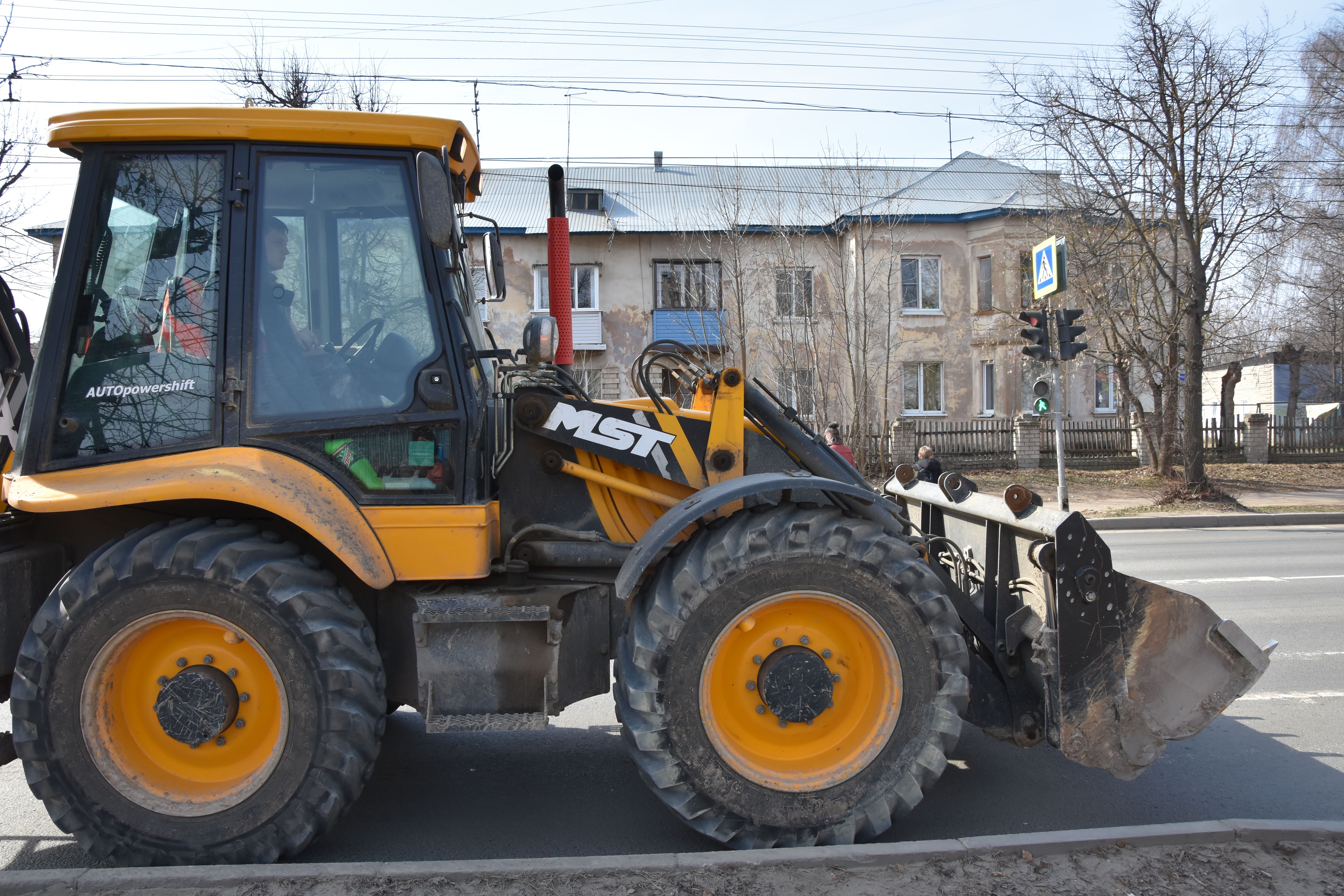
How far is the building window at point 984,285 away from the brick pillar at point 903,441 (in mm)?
5939

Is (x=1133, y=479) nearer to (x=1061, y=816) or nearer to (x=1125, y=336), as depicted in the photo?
(x=1125, y=336)

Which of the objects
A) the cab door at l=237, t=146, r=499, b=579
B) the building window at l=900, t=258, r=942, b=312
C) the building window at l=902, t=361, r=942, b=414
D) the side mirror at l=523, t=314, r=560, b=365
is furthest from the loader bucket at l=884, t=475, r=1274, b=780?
the building window at l=902, t=361, r=942, b=414

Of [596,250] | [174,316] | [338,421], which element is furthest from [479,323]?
[596,250]

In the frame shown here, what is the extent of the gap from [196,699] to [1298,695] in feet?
20.3

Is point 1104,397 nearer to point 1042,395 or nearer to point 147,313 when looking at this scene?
point 1042,395

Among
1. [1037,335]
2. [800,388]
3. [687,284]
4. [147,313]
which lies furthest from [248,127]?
[687,284]

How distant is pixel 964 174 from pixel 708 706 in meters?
30.7

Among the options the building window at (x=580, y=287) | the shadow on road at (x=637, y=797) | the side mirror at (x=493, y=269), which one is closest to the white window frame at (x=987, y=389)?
the building window at (x=580, y=287)

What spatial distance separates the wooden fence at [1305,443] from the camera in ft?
82.4

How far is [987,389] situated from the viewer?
28828 millimetres

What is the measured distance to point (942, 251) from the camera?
28031 mm

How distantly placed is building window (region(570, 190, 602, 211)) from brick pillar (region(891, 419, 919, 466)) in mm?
12115

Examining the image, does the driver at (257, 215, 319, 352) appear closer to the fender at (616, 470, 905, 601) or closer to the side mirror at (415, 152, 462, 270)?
the side mirror at (415, 152, 462, 270)

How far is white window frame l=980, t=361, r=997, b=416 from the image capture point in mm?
28688
